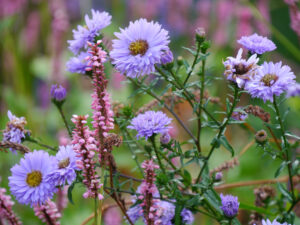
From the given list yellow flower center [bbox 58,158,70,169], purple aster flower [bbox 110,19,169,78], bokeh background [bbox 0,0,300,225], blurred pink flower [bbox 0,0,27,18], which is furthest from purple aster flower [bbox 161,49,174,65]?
blurred pink flower [bbox 0,0,27,18]

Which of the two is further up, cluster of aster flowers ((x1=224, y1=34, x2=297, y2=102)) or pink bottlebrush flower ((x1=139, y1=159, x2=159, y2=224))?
cluster of aster flowers ((x1=224, y1=34, x2=297, y2=102))

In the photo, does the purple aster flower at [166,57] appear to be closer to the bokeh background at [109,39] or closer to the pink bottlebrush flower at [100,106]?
the pink bottlebrush flower at [100,106]

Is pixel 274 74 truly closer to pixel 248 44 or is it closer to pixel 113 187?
pixel 248 44

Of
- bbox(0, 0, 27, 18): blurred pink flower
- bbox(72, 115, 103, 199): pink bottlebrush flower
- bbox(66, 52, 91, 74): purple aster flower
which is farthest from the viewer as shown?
bbox(0, 0, 27, 18): blurred pink flower

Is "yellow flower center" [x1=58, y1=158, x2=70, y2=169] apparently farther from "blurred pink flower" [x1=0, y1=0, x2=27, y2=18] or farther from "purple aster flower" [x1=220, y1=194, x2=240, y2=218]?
"blurred pink flower" [x1=0, y1=0, x2=27, y2=18]

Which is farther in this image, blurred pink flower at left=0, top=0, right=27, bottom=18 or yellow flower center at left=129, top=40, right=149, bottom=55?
blurred pink flower at left=0, top=0, right=27, bottom=18

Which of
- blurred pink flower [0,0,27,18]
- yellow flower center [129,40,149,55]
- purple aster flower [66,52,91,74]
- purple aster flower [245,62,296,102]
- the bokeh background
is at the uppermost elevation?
blurred pink flower [0,0,27,18]

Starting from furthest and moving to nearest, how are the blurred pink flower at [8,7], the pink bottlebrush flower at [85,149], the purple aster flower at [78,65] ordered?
the blurred pink flower at [8,7], the purple aster flower at [78,65], the pink bottlebrush flower at [85,149]

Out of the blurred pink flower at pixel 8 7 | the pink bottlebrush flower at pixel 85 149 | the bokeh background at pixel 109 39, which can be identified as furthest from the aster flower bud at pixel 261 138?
the blurred pink flower at pixel 8 7
